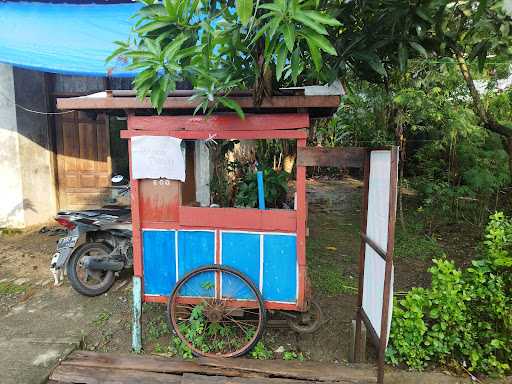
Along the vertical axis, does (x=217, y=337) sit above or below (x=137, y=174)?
below

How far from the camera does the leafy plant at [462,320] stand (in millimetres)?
3156

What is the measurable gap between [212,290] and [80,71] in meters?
3.33

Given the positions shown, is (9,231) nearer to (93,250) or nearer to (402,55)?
(93,250)

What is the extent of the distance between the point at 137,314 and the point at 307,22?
3.00 m

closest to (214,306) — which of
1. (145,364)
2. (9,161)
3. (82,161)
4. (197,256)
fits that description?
(197,256)

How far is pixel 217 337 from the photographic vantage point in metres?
3.66

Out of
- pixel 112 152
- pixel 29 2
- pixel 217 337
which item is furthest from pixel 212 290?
pixel 29 2

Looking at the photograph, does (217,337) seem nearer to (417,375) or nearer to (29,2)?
(417,375)

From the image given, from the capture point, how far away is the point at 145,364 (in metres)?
3.22

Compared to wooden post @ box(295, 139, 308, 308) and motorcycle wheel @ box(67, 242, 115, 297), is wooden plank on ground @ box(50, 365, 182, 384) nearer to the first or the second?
wooden post @ box(295, 139, 308, 308)

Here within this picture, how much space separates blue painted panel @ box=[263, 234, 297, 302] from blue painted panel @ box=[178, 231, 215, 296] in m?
0.51

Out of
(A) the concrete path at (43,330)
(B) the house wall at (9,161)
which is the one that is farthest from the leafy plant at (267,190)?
(B) the house wall at (9,161)

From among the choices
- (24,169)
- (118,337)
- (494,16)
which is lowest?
(118,337)

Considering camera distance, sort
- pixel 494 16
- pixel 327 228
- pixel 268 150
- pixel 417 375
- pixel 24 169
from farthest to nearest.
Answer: pixel 268 150 < pixel 327 228 < pixel 24 169 < pixel 417 375 < pixel 494 16
